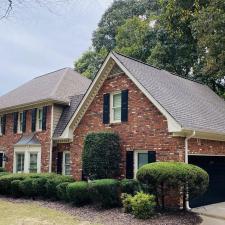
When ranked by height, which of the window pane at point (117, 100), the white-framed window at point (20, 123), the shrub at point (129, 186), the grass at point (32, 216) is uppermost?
the window pane at point (117, 100)

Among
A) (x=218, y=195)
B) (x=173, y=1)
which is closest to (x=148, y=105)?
(x=218, y=195)

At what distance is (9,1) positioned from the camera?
574cm

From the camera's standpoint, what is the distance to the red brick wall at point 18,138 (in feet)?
65.7

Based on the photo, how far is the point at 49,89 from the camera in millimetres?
22453

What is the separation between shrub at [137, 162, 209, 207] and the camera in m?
11.1

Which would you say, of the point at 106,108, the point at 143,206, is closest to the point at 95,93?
the point at 106,108

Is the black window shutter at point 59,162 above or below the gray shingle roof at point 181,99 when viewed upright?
below

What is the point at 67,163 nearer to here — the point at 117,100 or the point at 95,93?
the point at 95,93

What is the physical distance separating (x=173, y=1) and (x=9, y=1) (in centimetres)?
1789

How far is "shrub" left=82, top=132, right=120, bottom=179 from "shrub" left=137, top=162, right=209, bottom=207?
3.13m

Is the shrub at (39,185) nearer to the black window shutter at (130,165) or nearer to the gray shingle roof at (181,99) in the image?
the black window shutter at (130,165)

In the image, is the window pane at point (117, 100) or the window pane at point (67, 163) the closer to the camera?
the window pane at point (117, 100)

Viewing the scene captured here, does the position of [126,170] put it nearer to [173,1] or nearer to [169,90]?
[169,90]

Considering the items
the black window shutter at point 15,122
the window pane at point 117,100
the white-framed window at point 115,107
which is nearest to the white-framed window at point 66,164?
the white-framed window at point 115,107
